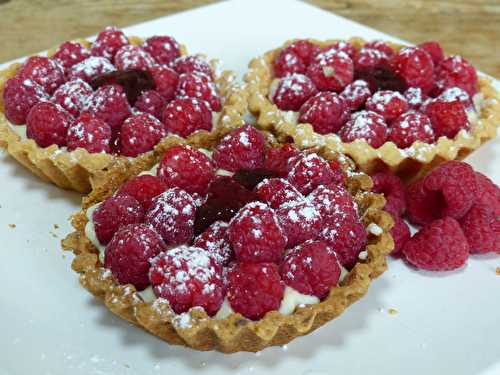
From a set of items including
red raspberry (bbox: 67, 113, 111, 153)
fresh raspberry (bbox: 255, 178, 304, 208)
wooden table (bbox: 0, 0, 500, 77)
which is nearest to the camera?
fresh raspberry (bbox: 255, 178, 304, 208)

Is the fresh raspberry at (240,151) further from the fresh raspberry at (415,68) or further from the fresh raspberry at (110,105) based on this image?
the fresh raspberry at (415,68)

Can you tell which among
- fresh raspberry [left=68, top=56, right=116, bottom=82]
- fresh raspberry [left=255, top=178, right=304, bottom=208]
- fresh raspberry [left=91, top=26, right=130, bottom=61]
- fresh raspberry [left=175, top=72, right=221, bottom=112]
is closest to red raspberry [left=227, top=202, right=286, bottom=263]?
fresh raspberry [left=255, top=178, right=304, bottom=208]

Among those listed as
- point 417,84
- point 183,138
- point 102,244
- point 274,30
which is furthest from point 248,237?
point 274,30

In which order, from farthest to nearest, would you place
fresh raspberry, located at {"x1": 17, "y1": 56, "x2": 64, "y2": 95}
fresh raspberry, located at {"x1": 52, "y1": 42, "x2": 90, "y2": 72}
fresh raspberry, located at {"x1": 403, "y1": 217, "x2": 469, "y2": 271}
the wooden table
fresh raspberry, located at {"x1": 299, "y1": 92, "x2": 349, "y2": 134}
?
the wooden table → fresh raspberry, located at {"x1": 52, "y1": 42, "x2": 90, "y2": 72} → fresh raspberry, located at {"x1": 17, "y1": 56, "x2": 64, "y2": 95} → fresh raspberry, located at {"x1": 299, "y1": 92, "x2": 349, "y2": 134} → fresh raspberry, located at {"x1": 403, "y1": 217, "x2": 469, "y2": 271}

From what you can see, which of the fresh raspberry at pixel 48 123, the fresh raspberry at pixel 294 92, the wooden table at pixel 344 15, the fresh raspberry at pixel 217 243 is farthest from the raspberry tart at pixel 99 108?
the wooden table at pixel 344 15

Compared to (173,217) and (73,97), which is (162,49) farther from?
(173,217)

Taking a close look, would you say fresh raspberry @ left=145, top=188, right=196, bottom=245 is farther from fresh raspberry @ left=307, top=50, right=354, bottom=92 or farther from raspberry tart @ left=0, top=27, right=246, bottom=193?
fresh raspberry @ left=307, top=50, right=354, bottom=92

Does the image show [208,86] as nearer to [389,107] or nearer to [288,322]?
[389,107]
